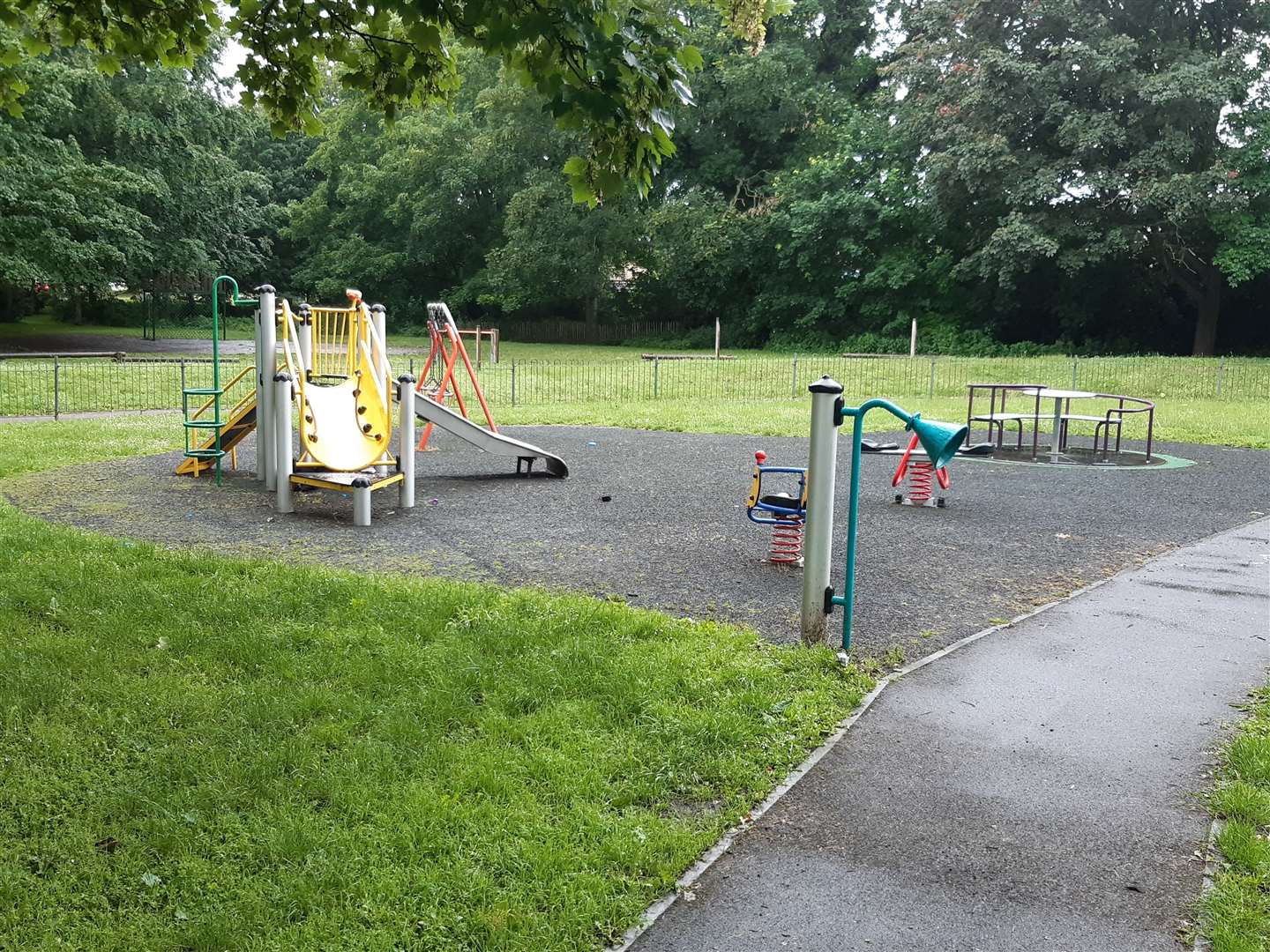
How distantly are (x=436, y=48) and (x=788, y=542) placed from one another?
3.77 metres

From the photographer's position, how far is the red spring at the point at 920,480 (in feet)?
32.0

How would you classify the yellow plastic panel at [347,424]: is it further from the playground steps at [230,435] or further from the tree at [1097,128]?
the tree at [1097,128]

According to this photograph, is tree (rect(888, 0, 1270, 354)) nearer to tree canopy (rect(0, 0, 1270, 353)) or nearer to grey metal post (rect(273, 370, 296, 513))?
tree canopy (rect(0, 0, 1270, 353))

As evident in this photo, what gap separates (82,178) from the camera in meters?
28.5

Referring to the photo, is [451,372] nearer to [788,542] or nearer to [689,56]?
[788,542]

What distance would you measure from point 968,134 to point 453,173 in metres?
23.5

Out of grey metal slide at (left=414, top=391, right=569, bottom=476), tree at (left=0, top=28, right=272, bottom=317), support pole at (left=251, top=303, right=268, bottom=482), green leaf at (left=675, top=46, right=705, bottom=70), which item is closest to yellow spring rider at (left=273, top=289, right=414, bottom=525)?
support pole at (left=251, top=303, right=268, bottom=482)

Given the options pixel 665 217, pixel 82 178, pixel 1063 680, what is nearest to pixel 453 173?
pixel 665 217

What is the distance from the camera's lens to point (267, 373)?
33.7 ft

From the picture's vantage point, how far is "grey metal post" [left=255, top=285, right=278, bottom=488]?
10.2m

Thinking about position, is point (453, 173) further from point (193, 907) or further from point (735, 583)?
point (193, 907)

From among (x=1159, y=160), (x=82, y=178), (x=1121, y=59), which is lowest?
(x=82, y=178)

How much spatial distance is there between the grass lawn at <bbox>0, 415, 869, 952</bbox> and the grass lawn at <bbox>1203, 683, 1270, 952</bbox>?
1.40 m

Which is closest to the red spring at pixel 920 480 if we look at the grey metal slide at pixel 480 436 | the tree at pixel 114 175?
the grey metal slide at pixel 480 436
